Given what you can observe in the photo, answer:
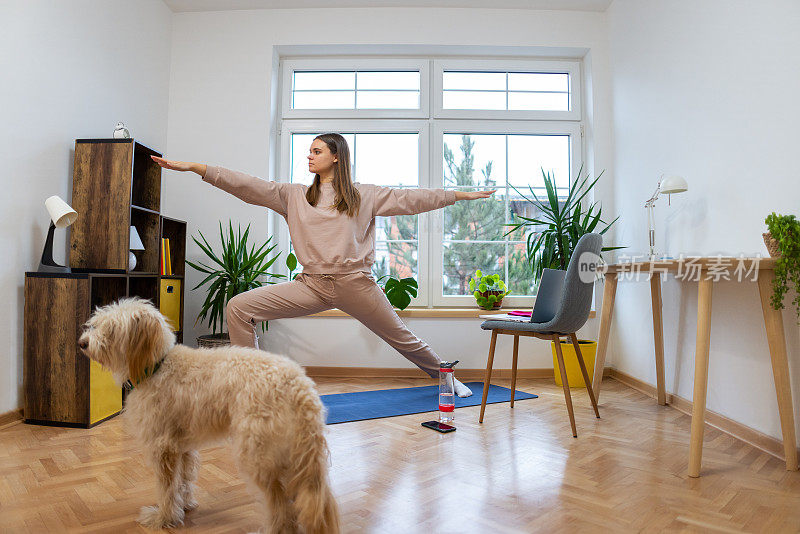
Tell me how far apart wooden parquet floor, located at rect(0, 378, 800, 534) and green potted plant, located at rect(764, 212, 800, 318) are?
2.48ft

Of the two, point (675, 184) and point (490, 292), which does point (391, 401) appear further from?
point (675, 184)

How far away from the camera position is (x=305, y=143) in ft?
15.4

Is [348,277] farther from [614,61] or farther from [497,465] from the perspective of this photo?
[614,61]

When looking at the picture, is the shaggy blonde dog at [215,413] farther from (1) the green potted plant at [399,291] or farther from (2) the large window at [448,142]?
(2) the large window at [448,142]

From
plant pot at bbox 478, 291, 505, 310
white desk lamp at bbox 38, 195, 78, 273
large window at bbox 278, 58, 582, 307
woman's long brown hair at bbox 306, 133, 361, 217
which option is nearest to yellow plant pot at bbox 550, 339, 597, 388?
plant pot at bbox 478, 291, 505, 310

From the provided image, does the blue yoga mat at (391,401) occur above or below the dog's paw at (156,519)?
below

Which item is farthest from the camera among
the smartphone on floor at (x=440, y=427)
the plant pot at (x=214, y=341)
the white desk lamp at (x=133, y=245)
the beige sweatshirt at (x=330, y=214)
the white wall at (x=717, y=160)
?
the plant pot at (x=214, y=341)

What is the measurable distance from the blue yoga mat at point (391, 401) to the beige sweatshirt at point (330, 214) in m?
0.86

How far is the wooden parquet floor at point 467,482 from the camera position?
5.19ft

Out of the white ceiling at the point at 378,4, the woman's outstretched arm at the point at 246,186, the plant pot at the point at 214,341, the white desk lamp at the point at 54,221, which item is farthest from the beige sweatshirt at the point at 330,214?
the white ceiling at the point at 378,4

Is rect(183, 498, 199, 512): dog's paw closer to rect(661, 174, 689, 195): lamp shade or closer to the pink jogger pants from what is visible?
the pink jogger pants

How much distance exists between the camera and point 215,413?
4.69 ft

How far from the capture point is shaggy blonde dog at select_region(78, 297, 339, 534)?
131 cm

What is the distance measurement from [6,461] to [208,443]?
1306 millimetres
